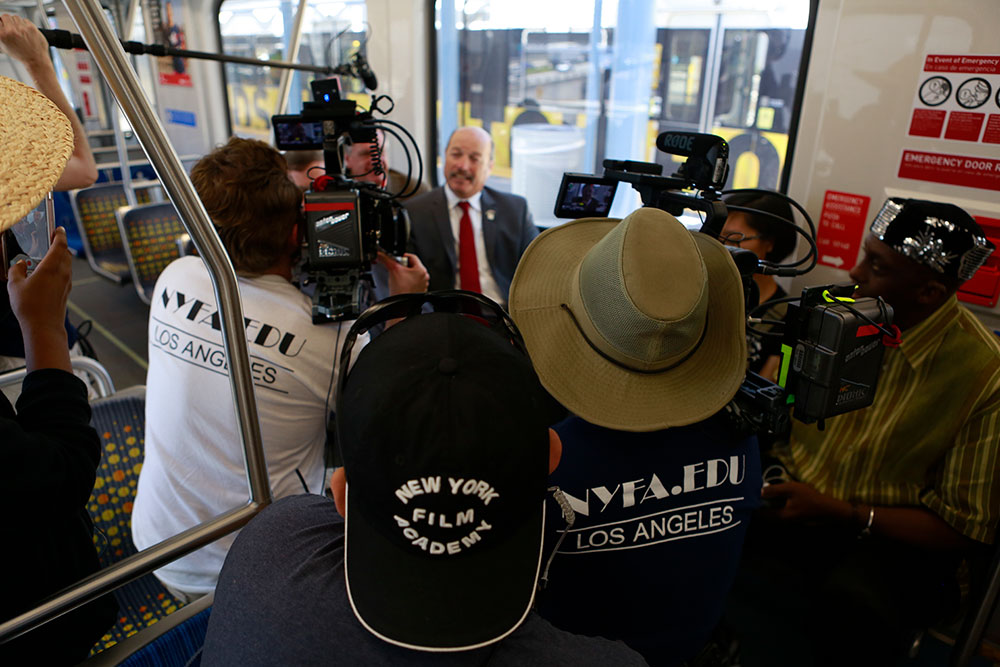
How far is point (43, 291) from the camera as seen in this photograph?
38.3 inches

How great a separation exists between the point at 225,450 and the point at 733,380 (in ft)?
3.48

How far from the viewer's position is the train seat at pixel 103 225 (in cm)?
543

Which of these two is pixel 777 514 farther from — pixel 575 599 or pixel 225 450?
pixel 225 450

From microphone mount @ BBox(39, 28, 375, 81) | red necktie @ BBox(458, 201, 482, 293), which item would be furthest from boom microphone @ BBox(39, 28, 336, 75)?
red necktie @ BBox(458, 201, 482, 293)

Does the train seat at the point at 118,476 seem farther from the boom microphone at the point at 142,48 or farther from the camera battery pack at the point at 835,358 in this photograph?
the camera battery pack at the point at 835,358

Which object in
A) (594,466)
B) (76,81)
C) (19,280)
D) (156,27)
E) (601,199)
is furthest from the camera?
(76,81)

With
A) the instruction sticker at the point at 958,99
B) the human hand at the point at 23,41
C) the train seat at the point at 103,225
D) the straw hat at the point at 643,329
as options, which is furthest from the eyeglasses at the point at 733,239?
the train seat at the point at 103,225

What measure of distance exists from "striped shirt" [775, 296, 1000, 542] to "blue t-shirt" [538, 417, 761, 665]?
2.58ft

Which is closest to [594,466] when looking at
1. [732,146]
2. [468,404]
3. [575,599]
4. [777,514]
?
[575,599]

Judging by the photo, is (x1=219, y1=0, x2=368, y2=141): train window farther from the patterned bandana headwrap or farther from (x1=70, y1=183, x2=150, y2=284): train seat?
the patterned bandana headwrap

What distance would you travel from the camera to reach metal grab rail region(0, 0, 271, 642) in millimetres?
790

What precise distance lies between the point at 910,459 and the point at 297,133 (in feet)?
6.33

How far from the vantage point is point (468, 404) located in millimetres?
657

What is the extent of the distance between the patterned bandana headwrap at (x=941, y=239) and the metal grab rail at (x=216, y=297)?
5.40 feet
